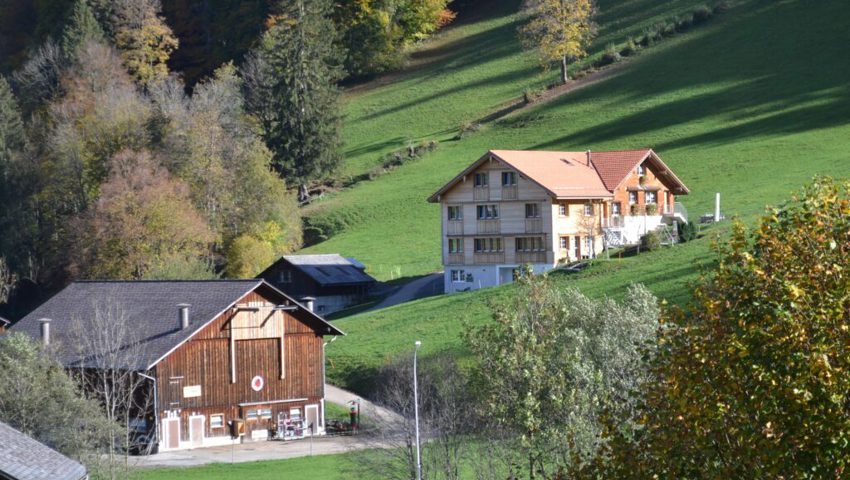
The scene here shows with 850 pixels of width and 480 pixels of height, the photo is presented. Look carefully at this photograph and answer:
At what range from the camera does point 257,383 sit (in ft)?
183

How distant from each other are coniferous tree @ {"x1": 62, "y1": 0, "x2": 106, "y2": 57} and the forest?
0.14m

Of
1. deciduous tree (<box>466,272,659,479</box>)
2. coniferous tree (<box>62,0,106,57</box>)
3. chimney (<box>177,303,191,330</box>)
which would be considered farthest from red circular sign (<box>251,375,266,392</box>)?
coniferous tree (<box>62,0,106,57</box>)

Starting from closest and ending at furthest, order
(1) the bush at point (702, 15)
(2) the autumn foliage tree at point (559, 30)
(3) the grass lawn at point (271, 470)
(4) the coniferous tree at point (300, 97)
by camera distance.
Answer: (3) the grass lawn at point (271, 470), (4) the coniferous tree at point (300, 97), (2) the autumn foliage tree at point (559, 30), (1) the bush at point (702, 15)

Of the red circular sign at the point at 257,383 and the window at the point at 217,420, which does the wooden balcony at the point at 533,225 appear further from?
the window at the point at 217,420

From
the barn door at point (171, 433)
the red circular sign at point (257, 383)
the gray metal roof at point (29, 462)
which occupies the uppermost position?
the gray metal roof at point (29, 462)

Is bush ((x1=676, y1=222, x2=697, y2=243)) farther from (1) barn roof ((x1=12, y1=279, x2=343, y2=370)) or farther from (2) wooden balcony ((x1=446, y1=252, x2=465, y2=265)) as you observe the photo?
(1) barn roof ((x1=12, y1=279, x2=343, y2=370))

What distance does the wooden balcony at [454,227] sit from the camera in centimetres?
7606

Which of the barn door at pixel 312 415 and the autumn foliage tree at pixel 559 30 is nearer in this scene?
the barn door at pixel 312 415

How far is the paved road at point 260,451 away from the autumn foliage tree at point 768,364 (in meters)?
30.1

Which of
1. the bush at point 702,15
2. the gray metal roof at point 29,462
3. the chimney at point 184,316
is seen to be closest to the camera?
the gray metal roof at point 29,462

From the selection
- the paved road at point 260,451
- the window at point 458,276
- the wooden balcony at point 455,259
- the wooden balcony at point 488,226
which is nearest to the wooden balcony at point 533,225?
the wooden balcony at point 488,226

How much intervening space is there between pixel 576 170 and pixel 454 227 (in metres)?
7.93

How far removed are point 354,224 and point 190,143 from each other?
41.8ft

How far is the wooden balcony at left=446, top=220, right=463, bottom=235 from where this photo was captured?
76.1 meters
